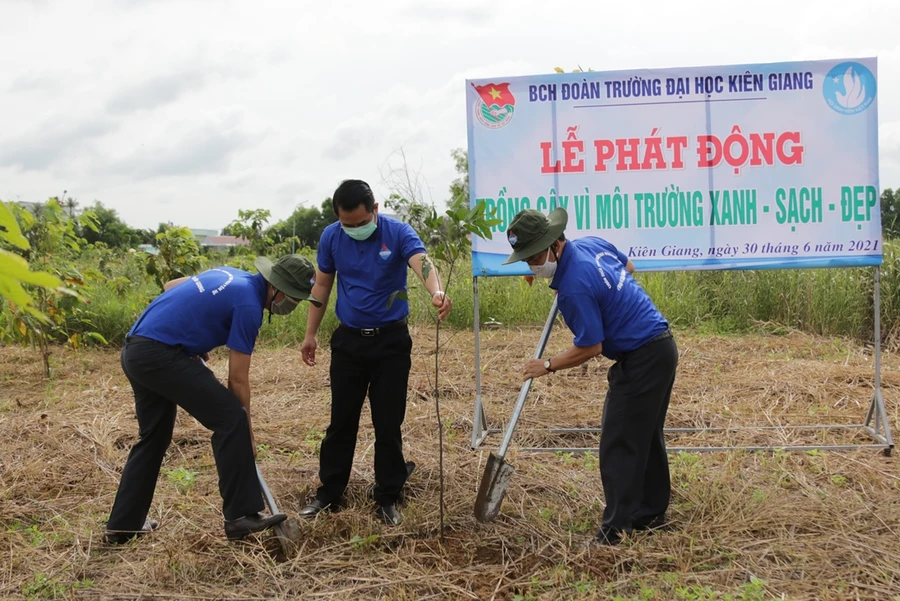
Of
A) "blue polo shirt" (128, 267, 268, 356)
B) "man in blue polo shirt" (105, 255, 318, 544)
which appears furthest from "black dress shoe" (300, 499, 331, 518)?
"blue polo shirt" (128, 267, 268, 356)

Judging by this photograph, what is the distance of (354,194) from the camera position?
11.3 feet

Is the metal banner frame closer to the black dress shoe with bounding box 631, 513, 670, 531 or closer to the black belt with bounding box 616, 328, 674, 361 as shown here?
the black dress shoe with bounding box 631, 513, 670, 531

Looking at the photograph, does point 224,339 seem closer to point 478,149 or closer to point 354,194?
point 354,194

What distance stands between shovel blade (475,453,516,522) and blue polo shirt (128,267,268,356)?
1195 mm

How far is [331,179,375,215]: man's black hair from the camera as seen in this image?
3.44 metres

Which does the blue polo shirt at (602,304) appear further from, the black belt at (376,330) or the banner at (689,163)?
the banner at (689,163)

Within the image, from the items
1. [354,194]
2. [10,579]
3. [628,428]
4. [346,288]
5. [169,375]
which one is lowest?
[10,579]

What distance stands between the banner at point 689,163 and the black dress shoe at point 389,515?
1.54m

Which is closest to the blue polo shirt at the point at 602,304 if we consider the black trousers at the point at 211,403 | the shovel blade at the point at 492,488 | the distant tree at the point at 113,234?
the shovel blade at the point at 492,488

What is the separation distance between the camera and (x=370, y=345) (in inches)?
141

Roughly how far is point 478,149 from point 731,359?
3.50 metres

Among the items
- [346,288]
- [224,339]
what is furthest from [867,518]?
[224,339]

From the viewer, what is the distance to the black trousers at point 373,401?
11.8ft

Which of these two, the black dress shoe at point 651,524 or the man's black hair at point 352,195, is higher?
the man's black hair at point 352,195
